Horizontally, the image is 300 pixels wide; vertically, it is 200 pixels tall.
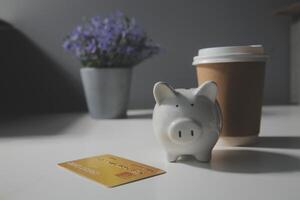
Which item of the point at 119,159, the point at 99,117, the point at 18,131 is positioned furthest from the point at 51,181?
the point at 99,117

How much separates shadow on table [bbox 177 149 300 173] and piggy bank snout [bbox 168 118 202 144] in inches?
1.7

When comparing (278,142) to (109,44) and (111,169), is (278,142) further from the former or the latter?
(109,44)

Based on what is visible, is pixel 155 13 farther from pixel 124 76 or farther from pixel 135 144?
pixel 135 144

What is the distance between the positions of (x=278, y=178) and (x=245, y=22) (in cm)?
98

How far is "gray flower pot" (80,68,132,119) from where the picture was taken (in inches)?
39.4

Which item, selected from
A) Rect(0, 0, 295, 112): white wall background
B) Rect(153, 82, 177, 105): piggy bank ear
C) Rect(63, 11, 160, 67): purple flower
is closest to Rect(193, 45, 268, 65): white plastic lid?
Rect(153, 82, 177, 105): piggy bank ear

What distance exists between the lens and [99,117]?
3.36ft

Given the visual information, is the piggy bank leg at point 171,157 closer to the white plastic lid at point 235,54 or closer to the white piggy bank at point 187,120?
the white piggy bank at point 187,120

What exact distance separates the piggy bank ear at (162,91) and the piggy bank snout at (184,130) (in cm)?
4

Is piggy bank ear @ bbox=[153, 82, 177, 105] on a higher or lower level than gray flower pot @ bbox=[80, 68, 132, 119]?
higher

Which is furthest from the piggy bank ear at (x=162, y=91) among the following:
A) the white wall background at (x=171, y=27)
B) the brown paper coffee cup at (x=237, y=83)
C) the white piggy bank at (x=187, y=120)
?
the white wall background at (x=171, y=27)

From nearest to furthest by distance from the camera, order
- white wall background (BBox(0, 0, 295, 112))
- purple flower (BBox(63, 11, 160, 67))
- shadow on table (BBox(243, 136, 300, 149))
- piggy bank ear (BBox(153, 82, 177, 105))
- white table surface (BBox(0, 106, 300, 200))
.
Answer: white table surface (BBox(0, 106, 300, 200))
piggy bank ear (BBox(153, 82, 177, 105))
shadow on table (BBox(243, 136, 300, 149))
purple flower (BBox(63, 11, 160, 67))
white wall background (BBox(0, 0, 295, 112))

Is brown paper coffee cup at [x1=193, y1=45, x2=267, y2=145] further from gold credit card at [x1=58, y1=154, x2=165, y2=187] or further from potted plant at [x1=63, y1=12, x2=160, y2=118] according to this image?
potted plant at [x1=63, y1=12, x2=160, y2=118]

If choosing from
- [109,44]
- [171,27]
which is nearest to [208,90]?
[109,44]
